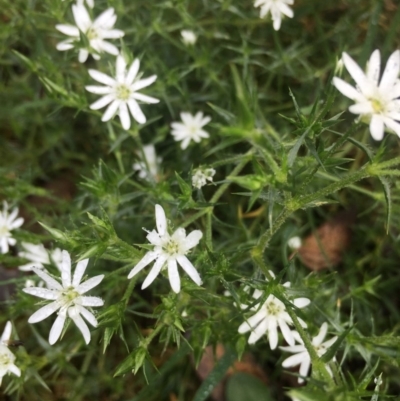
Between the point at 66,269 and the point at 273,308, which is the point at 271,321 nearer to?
the point at 273,308

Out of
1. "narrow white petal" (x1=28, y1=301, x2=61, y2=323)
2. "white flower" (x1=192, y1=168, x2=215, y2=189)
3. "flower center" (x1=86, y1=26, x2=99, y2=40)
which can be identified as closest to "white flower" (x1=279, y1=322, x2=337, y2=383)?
"white flower" (x1=192, y1=168, x2=215, y2=189)

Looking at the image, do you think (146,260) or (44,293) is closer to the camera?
(146,260)

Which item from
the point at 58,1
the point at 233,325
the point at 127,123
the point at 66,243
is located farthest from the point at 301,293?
the point at 58,1

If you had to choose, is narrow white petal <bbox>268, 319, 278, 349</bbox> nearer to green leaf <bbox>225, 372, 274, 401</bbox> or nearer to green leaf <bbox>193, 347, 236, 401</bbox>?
green leaf <bbox>193, 347, 236, 401</bbox>

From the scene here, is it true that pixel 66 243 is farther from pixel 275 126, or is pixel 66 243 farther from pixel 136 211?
pixel 275 126

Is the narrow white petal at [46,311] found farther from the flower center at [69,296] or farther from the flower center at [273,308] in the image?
the flower center at [273,308]

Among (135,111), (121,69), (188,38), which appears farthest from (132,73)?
(188,38)
